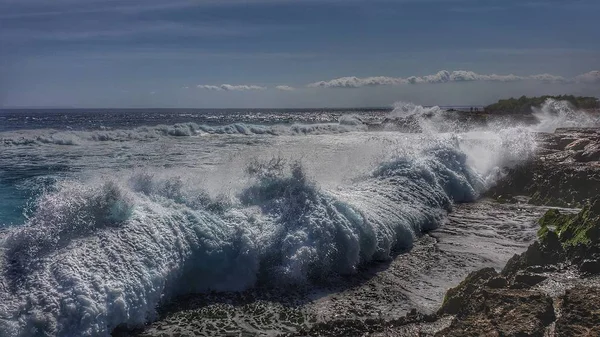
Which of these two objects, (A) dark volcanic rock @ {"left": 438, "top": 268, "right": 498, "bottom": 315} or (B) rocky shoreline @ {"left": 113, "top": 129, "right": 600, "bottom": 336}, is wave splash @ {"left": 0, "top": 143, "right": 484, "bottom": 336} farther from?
(A) dark volcanic rock @ {"left": 438, "top": 268, "right": 498, "bottom": 315}

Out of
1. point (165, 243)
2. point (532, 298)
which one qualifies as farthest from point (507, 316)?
point (165, 243)

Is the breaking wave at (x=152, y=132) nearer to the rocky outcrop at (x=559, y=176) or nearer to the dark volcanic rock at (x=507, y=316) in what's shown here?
the rocky outcrop at (x=559, y=176)

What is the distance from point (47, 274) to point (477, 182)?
13112 mm

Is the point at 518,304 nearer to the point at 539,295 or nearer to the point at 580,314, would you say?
the point at 539,295

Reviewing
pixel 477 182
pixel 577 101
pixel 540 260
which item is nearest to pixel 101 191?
pixel 540 260

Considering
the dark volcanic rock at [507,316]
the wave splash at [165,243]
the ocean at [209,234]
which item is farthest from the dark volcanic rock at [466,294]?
the wave splash at [165,243]

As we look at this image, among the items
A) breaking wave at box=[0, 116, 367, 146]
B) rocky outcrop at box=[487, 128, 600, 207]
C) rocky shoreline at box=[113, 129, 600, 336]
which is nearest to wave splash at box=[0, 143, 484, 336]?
rocky shoreline at box=[113, 129, 600, 336]

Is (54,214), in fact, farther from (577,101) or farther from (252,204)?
(577,101)

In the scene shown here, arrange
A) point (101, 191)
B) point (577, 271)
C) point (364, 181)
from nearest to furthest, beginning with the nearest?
point (577, 271) < point (101, 191) < point (364, 181)

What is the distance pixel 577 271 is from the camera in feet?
23.8

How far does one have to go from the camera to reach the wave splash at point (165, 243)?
21.4ft

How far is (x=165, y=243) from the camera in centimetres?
802

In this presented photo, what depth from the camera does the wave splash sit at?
652 centimetres

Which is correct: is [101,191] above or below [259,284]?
above
